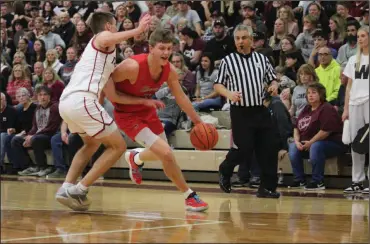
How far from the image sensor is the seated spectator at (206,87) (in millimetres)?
11516

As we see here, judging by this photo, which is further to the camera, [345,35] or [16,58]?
[16,58]

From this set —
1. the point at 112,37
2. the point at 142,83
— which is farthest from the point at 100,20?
the point at 142,83

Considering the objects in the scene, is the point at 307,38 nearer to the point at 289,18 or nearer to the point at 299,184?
the point at 289,18

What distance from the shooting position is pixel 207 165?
36.5 feet

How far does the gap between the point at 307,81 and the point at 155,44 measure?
3.91 meters

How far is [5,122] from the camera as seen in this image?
493 inches

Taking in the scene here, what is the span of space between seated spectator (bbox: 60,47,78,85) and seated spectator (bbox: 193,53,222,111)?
2263 millimetres

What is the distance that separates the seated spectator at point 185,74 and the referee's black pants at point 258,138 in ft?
11.0

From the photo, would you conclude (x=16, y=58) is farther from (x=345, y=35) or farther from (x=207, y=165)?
(x=345, y=35)

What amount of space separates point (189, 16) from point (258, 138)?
5648 millimetres

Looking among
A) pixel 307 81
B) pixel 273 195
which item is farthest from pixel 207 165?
pixel 273 195

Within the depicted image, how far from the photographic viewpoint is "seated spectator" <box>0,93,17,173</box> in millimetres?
12391

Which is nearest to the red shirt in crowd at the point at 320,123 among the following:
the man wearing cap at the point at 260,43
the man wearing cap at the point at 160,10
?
the man wearing cap at the point at 260,43

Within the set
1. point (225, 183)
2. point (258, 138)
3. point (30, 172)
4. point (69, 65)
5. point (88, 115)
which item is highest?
point (88, 115)
